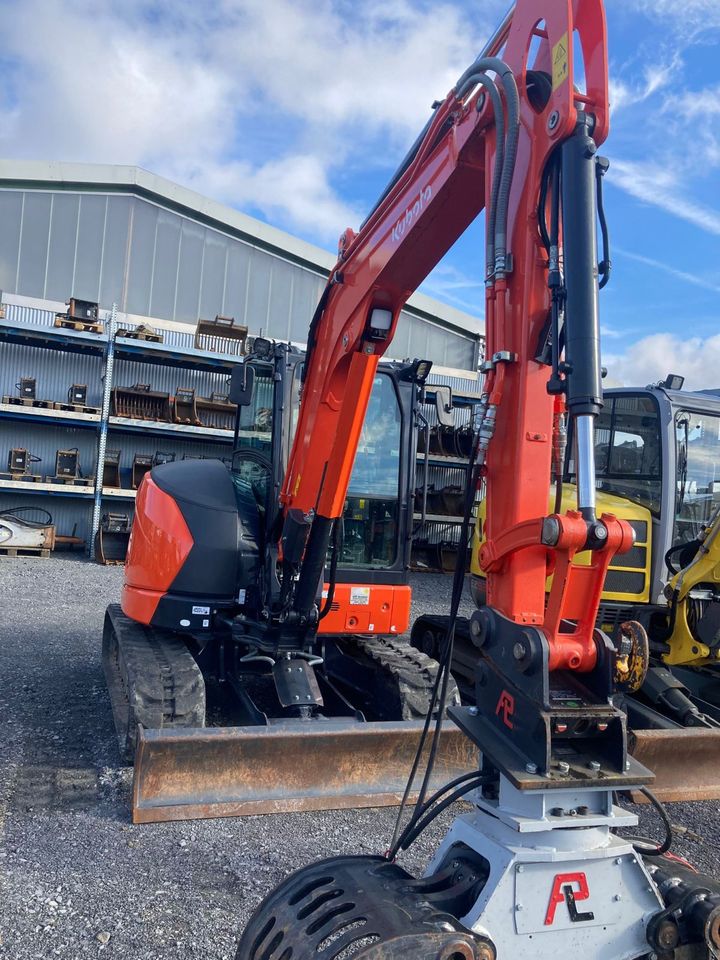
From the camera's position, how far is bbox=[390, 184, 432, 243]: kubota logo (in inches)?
140

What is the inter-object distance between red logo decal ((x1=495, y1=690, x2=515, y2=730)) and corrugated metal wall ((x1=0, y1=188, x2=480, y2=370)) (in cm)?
1648

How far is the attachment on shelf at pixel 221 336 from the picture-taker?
16.2 m

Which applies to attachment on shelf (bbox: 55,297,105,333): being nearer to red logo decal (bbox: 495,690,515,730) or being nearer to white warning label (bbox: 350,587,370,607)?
white warning label (bbox: 350,587,370,607)

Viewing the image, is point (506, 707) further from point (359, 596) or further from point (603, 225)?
point (359, 596)

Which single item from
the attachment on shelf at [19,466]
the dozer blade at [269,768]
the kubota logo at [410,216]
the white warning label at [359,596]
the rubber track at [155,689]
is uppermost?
the kubota logo at [410,216]

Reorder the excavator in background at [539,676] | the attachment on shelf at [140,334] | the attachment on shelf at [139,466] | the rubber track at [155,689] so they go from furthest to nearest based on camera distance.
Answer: the attachment on shelf at [139,466] < the attachment on shelf at [140,334] < the rubber track at [155,689] < the excavator in background at [539,676]

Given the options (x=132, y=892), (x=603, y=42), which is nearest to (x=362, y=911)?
(x=132, y=892)

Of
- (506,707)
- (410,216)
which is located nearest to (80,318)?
(410,216)

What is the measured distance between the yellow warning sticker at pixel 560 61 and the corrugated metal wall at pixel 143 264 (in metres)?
15.9

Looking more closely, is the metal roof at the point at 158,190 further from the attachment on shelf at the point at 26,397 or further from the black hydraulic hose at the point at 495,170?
the black hydraulic hose at the point at 495,170

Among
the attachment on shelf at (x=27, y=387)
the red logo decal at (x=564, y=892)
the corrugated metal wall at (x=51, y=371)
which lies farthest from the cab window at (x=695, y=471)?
the corrugated metal wall at (x=51, y=371)

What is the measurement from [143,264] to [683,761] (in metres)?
15.6

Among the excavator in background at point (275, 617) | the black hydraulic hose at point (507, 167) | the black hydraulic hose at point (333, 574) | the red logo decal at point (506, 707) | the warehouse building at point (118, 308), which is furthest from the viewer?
the warehouse building at point (118, 308)

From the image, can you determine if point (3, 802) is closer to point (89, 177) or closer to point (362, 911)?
point (362, 911)
